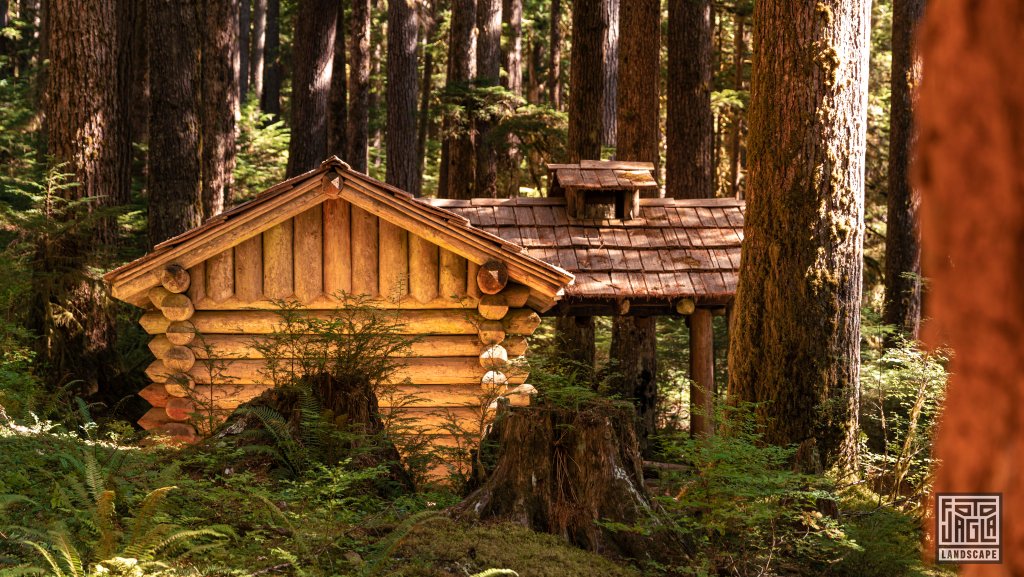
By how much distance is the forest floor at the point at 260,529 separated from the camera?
411cm

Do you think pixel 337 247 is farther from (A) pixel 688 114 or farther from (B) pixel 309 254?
(A) pixel 688 114

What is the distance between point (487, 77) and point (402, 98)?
2.11 meters

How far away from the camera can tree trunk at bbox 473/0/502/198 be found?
20172mm

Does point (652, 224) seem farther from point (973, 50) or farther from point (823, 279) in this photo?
point (973, 50)

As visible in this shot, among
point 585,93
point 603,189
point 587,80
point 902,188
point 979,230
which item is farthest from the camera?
point 902,188

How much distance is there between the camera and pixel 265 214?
9469 millimetres

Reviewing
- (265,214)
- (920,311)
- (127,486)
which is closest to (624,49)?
(920,311)

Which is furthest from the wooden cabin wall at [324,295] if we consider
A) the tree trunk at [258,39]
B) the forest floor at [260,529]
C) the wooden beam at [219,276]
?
the tree trunk at [258,39]

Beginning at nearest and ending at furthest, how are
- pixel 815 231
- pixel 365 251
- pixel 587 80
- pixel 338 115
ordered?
pixel 815 231 → pixel 365 251 → pixel 587 80 → pixel 338 115

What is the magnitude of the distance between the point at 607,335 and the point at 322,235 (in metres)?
15.0

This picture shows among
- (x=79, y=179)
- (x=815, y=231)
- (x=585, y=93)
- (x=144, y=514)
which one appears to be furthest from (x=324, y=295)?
(x=585, y=93)

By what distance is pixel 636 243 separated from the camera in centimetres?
1170

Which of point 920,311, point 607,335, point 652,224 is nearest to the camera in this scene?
point 652,224
